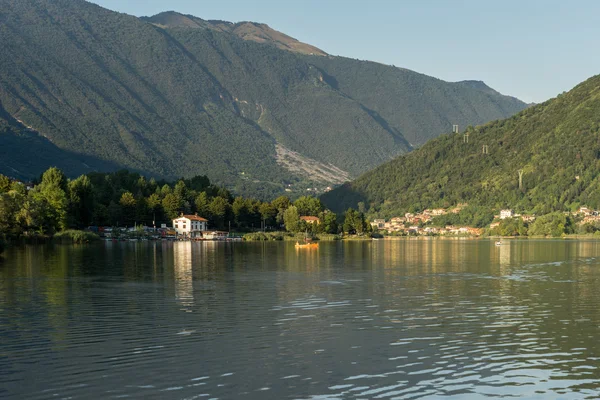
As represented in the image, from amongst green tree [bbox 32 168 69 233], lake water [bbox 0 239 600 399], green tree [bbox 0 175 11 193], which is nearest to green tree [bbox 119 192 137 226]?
green tree [bbox 32 168 69 233]

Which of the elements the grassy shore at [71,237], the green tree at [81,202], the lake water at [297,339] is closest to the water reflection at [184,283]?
the lake water at [297,339]

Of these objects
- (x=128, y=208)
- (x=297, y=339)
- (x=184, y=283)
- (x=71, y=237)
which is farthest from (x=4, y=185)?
(x=297, y=339)

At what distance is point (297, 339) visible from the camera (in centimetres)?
3312

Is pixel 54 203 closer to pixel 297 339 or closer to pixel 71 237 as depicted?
pixel 71 237

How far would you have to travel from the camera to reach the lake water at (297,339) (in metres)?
25.2

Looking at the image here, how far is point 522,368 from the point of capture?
27.7 m

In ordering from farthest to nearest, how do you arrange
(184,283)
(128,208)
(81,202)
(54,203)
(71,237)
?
(128,208)
(81,202)
(54,203)
(71,237)
(184,283)

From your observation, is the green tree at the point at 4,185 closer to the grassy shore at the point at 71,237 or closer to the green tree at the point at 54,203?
the green tree at the point at 54,203

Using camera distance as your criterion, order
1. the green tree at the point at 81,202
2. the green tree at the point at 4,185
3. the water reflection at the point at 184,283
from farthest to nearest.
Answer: the green tree at the point at 81,202 → the green tree at the point at 4,185 → the water reflection at the point at 184,283

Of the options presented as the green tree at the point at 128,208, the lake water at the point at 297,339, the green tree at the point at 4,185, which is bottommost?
the lake water at the point at 297,339

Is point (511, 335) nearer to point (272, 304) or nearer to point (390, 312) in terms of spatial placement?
point (390, 312)

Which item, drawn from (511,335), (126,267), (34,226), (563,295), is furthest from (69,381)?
(34,226)

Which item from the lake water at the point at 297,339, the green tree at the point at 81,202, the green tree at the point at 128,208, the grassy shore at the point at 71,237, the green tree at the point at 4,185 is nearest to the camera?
the lake water at the point at 297,339

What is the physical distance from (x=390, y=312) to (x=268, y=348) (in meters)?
12.6
